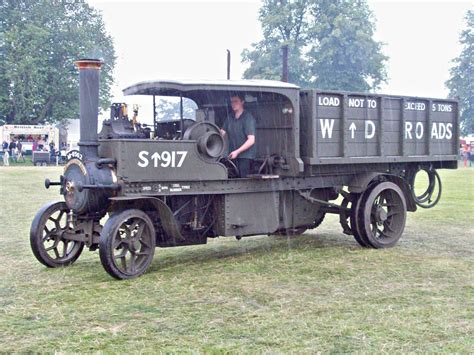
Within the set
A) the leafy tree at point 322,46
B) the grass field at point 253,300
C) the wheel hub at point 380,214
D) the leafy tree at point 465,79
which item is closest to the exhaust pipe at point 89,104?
the grass field at point 253,300

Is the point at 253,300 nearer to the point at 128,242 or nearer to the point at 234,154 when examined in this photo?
the point at 128,242

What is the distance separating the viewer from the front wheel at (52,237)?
698 cm

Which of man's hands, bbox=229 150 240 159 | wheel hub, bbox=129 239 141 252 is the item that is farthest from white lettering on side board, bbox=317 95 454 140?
wheel hub, bbox=129 239 141 252

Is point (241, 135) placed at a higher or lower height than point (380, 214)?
higher

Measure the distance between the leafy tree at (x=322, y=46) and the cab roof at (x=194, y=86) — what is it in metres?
28.0

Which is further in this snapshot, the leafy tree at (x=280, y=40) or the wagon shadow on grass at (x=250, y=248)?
the leafy tree at (x=280, y=40)

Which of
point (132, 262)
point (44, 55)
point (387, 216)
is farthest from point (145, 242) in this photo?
point (44, 55)

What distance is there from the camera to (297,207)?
8.23 metres

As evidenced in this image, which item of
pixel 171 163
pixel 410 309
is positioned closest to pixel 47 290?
pixel 171 163

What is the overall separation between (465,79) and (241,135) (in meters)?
44.3

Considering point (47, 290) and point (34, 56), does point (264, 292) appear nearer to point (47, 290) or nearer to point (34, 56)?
point (47, 290)

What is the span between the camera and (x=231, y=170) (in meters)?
7.66

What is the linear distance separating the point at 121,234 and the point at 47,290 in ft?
3.25

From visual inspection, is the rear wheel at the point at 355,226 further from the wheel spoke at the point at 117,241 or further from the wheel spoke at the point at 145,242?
the wheel spoke at the point at 117,241
